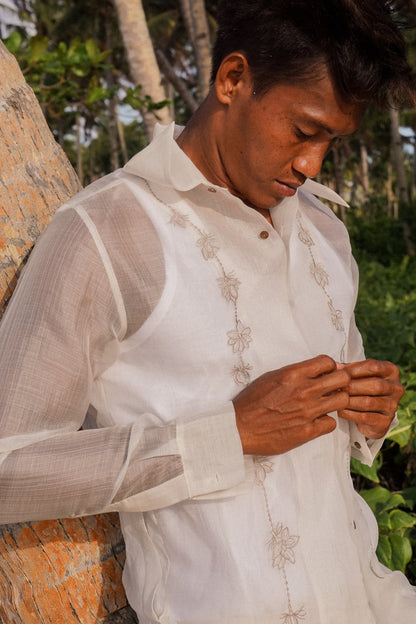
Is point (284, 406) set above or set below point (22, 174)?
below

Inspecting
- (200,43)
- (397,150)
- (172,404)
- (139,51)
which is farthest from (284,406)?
(397,150)

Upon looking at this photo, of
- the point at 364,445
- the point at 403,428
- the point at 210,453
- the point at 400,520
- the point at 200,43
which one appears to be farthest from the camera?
the point at 200,43

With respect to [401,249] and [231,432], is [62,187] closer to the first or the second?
[231,432]

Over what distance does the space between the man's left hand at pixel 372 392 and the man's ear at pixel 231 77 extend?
605 millimetres

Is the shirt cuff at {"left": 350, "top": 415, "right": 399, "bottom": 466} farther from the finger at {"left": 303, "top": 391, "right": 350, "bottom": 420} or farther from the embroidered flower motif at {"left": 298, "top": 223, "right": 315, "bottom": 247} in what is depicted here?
the embroidered flower motif at {"left": 298, "top": 223, "right": 315, "bottom": 247}

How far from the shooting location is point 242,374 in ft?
4.54

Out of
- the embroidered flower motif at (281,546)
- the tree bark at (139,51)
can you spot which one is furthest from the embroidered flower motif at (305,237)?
the tree bark at (139,51)

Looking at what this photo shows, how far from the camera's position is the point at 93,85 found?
455cm

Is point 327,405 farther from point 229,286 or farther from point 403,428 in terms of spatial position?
point 403,428

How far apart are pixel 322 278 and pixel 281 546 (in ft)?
1.98

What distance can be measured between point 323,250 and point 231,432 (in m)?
0.61

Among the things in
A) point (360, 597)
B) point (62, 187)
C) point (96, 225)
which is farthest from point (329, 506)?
point (62, 187)

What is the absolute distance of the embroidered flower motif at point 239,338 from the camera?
4.52ft

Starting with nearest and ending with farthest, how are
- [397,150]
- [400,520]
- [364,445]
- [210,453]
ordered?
[210,453] < [364,445] < [400,520] < [397,150]
